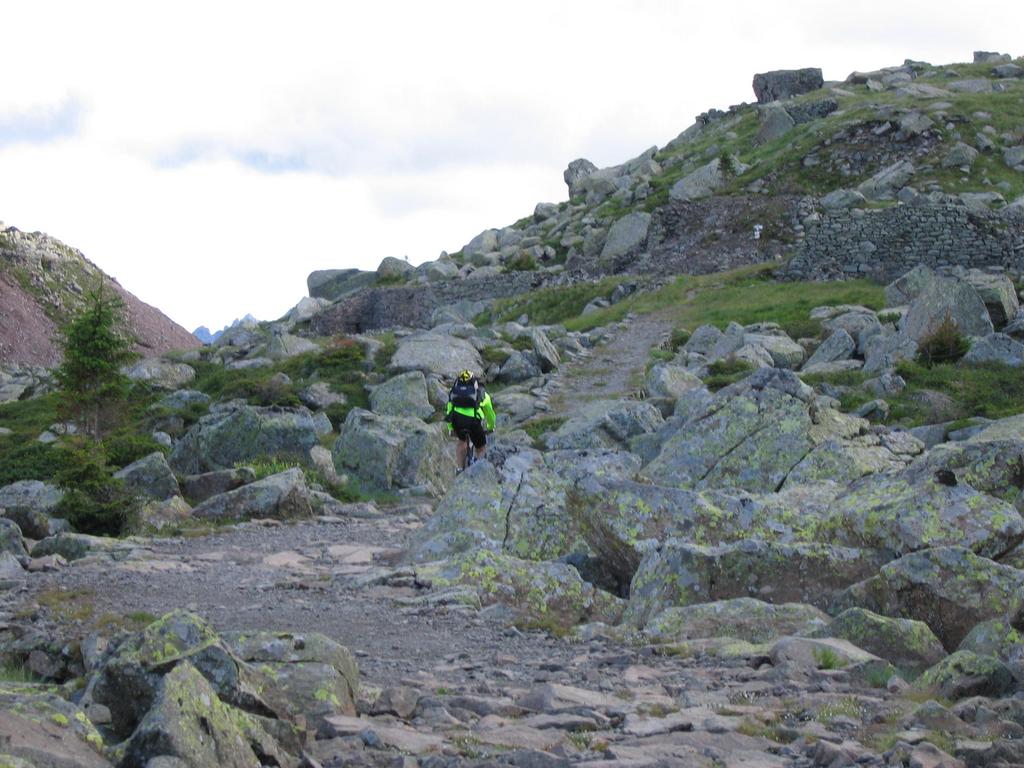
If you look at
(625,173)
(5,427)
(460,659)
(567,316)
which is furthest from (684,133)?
(460,659)

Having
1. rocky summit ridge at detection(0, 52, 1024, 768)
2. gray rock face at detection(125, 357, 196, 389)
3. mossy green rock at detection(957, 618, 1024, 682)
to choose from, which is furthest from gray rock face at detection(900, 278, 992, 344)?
gray rock face at detection(125, 357, 196, 389)

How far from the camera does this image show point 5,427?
36.7m

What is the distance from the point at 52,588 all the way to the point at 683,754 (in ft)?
29.2

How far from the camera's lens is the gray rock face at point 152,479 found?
21375mm

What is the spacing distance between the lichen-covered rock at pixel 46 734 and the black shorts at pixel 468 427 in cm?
1526

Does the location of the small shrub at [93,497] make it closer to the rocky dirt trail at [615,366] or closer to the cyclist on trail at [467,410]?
the cyclist on trail at [467,410]

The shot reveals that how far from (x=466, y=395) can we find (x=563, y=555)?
823 cm

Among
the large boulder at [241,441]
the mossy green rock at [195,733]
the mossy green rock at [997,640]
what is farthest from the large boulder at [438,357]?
the mossy green rock at [195,733]

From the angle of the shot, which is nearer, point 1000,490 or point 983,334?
point 1000,490

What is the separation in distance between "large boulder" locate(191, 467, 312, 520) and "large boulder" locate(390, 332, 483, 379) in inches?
558

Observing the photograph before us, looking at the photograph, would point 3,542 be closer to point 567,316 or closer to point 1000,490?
point 1000,490

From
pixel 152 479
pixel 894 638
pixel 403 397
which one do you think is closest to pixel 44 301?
pixel 403 397

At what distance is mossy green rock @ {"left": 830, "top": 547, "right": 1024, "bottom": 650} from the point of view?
9.43 m

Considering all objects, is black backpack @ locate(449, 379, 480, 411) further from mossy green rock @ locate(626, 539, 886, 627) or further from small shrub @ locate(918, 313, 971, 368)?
small shrub @ locate(918, 313, 971, 368)
